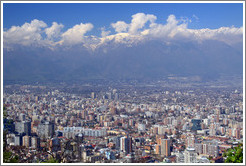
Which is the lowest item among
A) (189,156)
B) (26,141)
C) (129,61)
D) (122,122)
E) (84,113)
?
(189,156)

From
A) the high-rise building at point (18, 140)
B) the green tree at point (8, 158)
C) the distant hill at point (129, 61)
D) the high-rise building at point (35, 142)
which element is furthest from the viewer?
the distant hill at point (129, 61)

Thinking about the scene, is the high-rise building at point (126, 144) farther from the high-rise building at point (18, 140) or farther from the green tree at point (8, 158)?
the green tree at point (8, 158)

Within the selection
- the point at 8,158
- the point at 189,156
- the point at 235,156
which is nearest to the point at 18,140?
the point at 8,158

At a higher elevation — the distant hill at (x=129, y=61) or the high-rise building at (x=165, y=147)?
the distant hill at (x=129, y=61)

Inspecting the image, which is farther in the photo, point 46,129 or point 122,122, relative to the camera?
point 122,122

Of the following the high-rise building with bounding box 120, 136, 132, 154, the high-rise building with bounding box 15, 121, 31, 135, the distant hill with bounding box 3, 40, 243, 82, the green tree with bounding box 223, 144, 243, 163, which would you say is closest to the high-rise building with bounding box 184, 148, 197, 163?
the high-rise building with bounding box 120, 136, 132, 154

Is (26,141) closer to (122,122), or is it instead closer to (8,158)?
(8,158)

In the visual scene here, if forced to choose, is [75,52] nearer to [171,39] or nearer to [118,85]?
[118,85]

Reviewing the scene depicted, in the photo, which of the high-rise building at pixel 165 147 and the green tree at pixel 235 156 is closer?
the green tree at pixel 235 156

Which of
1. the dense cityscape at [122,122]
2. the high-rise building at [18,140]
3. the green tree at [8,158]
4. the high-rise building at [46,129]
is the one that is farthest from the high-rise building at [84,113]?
the green tree at [8,158]
